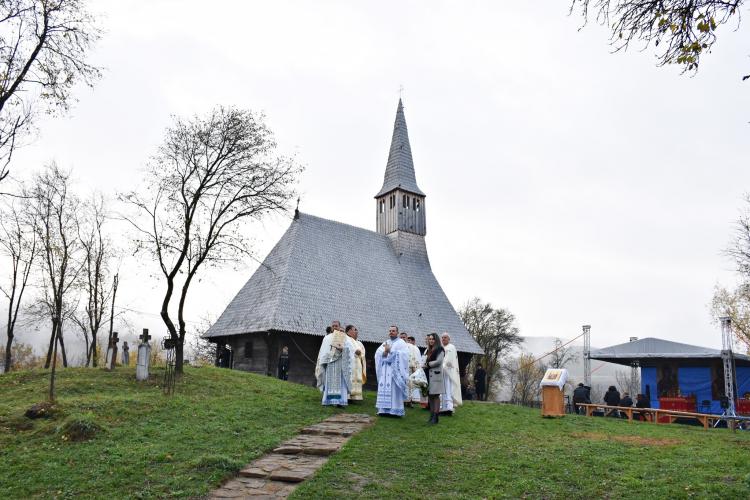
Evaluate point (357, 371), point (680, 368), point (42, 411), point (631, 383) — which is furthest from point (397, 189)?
point (631, 383)

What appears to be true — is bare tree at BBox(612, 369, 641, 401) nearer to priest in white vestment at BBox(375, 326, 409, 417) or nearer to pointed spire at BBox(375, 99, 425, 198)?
pointed spire at BBox(375, 99, 425, 198)

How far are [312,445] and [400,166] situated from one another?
1056 inches

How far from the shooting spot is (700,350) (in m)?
25.7

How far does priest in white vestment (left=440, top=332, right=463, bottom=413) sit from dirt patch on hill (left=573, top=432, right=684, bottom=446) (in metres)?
3.22

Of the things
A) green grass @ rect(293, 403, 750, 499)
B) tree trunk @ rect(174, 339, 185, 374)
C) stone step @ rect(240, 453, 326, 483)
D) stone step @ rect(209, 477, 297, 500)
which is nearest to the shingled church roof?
tree trunk @ rect(174, 339, 185, 374)

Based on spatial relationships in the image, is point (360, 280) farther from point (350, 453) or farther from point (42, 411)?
point (350, 453)

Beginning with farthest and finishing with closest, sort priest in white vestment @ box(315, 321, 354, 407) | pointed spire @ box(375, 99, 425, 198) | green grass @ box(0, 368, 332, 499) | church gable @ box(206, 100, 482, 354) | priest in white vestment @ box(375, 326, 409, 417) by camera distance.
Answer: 1. pointed spire @ box(375, 99, 425, 198)
2. church gable @ box(206, 100, 482, 354)
3. priest in white vestment @ box(315, 321, 354, 407)
4. priest in white vestment @ box(375, 326, 409, 417)
5. green grass @ box(0, 368, 332, 499)

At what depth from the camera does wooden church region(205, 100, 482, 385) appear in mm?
24031

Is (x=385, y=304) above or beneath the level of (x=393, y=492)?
above

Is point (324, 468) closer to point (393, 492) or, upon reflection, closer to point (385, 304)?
point (393, 492)

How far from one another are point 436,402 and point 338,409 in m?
2.87

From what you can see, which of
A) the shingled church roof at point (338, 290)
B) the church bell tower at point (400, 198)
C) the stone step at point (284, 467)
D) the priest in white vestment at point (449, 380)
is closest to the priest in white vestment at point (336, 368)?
the priest in white vestment at point (449, 380)

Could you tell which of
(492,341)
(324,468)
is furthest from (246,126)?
(492,341)

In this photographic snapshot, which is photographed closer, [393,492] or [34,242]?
[393,492]
